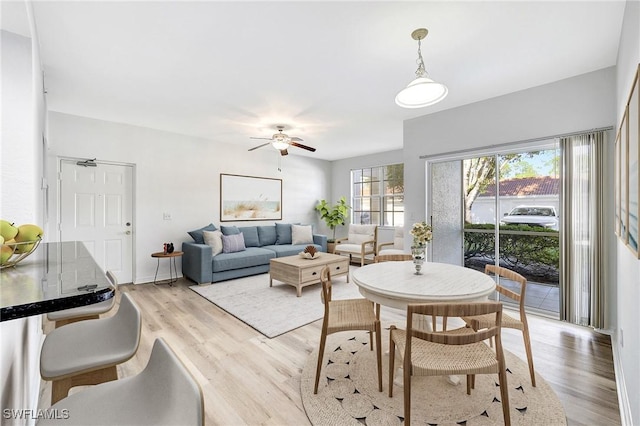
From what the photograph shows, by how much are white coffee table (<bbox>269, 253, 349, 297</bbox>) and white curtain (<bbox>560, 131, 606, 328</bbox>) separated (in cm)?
284

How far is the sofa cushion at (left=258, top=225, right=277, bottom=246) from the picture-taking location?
6.02m

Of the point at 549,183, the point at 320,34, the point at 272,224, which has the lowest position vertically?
the point at 272,224

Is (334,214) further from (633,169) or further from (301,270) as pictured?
(633,169)

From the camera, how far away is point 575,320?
116 inches

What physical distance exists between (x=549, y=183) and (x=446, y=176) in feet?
3.88

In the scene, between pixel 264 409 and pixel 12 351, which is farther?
pixel 264 409

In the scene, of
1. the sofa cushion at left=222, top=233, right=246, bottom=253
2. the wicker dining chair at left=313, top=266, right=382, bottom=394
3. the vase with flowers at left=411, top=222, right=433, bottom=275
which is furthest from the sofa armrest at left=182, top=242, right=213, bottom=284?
the vase with flowers at left=411, top=222, right=433, bottom=275

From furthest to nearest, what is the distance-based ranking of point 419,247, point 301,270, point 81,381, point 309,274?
point 309,274 → point 301,270 → point 419,247 → point 81,381

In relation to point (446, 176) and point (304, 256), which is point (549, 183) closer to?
point (446, 176)

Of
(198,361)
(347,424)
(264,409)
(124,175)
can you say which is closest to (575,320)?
(347,424)

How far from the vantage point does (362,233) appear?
6512mm

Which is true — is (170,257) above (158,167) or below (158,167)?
below

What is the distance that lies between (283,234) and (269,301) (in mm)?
2642

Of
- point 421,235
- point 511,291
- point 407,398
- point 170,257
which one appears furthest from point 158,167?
point 511,291
